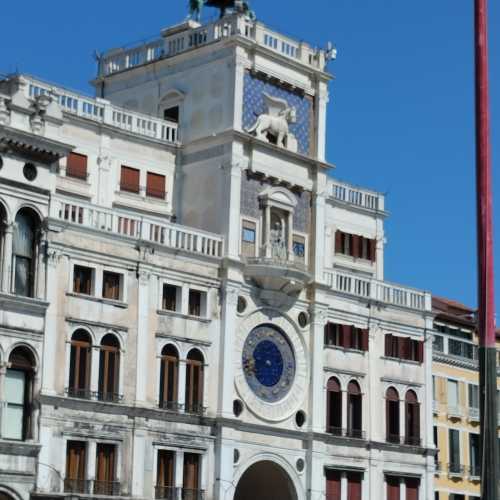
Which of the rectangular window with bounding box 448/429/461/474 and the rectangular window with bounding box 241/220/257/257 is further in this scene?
the rectangular window with bounding box 448/429/461/474

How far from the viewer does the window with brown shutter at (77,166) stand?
2007 inches

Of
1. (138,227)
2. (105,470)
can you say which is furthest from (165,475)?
(138,227)

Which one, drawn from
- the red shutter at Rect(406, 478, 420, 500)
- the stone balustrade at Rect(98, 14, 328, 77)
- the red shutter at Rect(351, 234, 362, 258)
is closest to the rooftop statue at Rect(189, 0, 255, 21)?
the stone balustrade at Rect(98, 14, 328, 77)

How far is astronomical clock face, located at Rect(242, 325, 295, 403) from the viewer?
52.7 m

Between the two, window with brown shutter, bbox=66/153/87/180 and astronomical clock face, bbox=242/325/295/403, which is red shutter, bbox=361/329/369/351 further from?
window with brown shutter, bbox=66/153/87/180

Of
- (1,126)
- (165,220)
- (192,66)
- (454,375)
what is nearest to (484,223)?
(1,126)

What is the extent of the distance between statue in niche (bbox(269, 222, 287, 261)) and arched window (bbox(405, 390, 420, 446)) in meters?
10.1

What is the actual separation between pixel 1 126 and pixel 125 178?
958 cm

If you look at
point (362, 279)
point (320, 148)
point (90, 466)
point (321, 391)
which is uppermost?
point (320, 148)

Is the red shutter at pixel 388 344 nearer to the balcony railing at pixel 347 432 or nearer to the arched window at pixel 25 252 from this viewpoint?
the balcony railing at pixel 347 432

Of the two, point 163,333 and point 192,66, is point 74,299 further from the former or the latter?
point 192,66

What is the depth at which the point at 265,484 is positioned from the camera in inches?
2163

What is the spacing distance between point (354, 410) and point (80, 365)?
15.2 meters

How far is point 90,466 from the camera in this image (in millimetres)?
46156
